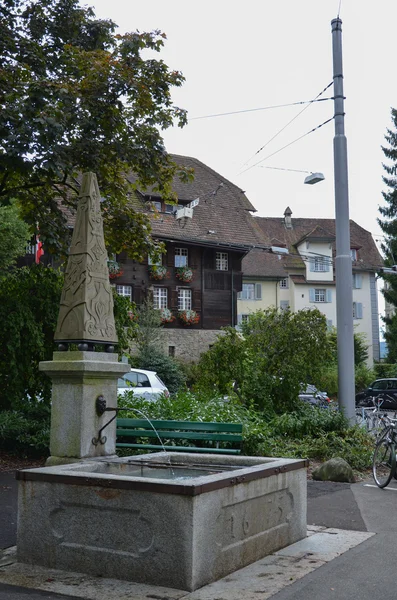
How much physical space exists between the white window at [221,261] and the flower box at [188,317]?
3643mm

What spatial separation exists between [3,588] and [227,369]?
10084mm

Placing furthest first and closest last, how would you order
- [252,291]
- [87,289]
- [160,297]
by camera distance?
[252,291] → [160,297] → [87,289]

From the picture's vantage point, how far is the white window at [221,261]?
47.2 metres

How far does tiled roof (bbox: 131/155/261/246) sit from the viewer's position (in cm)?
4557

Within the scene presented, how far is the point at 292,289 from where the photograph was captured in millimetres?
62938

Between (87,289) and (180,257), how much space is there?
37.9 meters

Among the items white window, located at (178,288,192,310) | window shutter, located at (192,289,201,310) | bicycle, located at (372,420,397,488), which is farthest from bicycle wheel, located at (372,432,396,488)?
window shutter, located at (192,289,201,310)

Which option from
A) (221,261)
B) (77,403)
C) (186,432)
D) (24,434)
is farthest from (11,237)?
(77,403)

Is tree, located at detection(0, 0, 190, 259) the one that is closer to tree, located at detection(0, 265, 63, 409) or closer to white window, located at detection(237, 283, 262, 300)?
tree, located at detection(0, 265, 63, 409)

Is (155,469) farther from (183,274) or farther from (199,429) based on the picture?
(183,274)

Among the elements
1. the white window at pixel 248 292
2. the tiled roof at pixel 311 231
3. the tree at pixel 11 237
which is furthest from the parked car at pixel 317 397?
the tiled roof at pixel 311 231

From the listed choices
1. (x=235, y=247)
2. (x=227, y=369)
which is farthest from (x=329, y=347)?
(x=235, y=247)

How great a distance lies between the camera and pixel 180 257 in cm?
4578

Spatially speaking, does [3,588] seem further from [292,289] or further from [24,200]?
[292,289]
